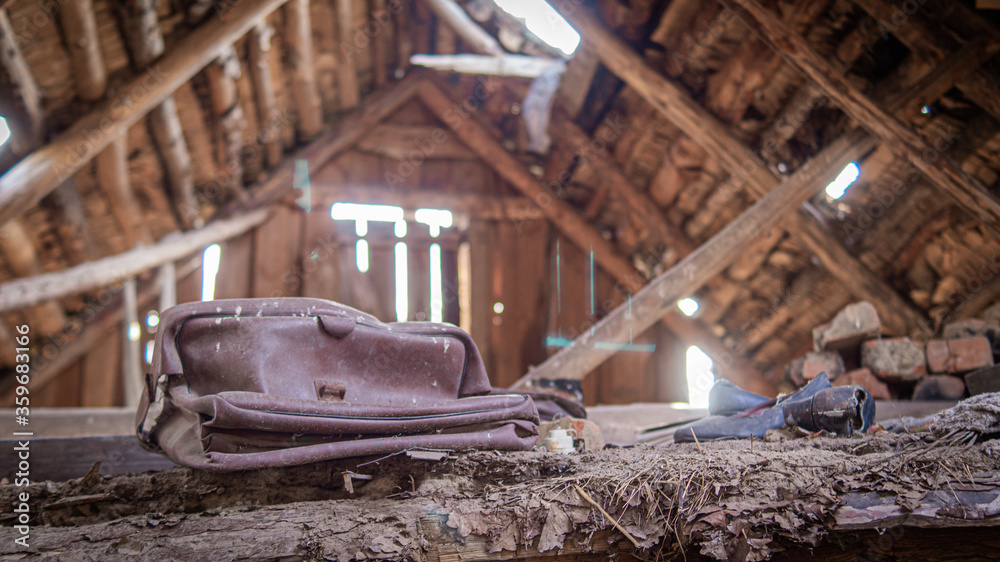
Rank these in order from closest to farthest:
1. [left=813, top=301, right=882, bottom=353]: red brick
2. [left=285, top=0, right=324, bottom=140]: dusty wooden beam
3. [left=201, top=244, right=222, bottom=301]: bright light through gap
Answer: [left=813, top=301, right=882, bottom=353]: red brick
[left=285, top=0, right=324, bottom=140]: dusty wooden beam
[left=201, top=244, right=222, bottom=301]: bright light through gap

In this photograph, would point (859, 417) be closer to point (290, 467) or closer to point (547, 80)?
point (290, 467)

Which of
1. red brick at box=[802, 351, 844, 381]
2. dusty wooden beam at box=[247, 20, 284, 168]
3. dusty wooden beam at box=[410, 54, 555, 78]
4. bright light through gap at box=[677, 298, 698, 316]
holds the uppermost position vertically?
dusty wooden beam at box=[410, 54, 555, 78]

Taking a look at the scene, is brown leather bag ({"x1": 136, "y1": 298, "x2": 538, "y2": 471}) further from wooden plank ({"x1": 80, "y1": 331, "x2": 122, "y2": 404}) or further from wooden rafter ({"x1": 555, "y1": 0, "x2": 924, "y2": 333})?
wooden plank ({"x1": 80, "y1": 331, "x2": 122, "y2": 404})

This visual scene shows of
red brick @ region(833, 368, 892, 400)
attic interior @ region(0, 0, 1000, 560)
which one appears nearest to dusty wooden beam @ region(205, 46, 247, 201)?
attic interior @ region(0, 0, 1000, 560)

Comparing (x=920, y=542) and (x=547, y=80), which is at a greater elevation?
(x=547, y=80)

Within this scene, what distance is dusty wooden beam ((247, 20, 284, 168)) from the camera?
3.22m

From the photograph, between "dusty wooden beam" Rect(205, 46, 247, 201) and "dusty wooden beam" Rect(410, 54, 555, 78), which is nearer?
"dusty wooden beam" Rect(205, 46, 247, 201)

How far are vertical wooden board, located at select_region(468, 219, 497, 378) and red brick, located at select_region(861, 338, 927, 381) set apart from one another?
239 centimetres

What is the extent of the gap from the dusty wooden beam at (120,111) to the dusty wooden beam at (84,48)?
111 mm

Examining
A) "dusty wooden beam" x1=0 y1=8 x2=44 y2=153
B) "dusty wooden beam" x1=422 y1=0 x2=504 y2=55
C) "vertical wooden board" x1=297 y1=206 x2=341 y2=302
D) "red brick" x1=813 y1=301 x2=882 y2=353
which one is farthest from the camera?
"vertical wooden board" x1=297 y1=206 x2=341 y2=302

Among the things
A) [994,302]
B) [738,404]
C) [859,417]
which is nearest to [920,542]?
[859,417]

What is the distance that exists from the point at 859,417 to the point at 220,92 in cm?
321

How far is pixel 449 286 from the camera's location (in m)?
4.47

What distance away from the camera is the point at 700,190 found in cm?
367
